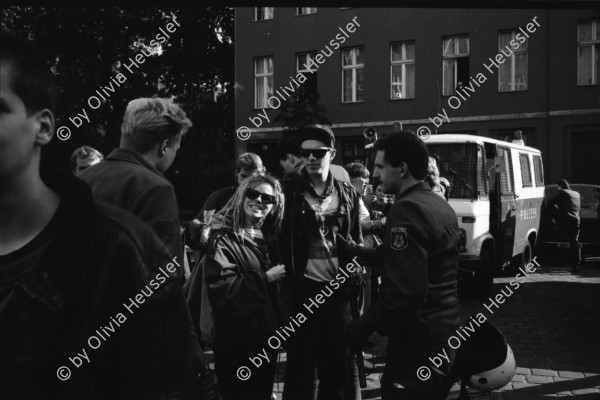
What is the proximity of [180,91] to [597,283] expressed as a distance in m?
24.1

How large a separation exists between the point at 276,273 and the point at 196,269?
55cm

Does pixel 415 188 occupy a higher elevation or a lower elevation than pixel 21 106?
lower

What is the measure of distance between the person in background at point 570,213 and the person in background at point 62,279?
13.6m

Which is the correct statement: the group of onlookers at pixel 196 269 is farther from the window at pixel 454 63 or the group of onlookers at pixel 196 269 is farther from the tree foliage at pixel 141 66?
the tree foliage at pixel 141 66

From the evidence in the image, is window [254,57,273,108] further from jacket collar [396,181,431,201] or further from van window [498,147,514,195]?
jacket collar [396,181,431,201]

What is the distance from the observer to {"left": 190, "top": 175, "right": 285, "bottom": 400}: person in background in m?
3.61

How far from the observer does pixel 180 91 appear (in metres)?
31.9

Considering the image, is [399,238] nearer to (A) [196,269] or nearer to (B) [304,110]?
(A) [196,269]

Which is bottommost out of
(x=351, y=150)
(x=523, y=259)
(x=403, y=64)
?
(x=523, y=259)

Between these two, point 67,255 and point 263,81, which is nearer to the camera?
point 67,255

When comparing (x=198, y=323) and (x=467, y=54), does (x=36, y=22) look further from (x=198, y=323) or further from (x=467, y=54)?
(x=198, y=323)

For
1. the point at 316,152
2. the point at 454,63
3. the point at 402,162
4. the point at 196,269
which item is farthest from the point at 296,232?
the point at 454,63

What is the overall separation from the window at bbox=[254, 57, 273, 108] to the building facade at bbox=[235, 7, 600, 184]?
5 cm

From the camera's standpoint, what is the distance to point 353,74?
27.6 meters
